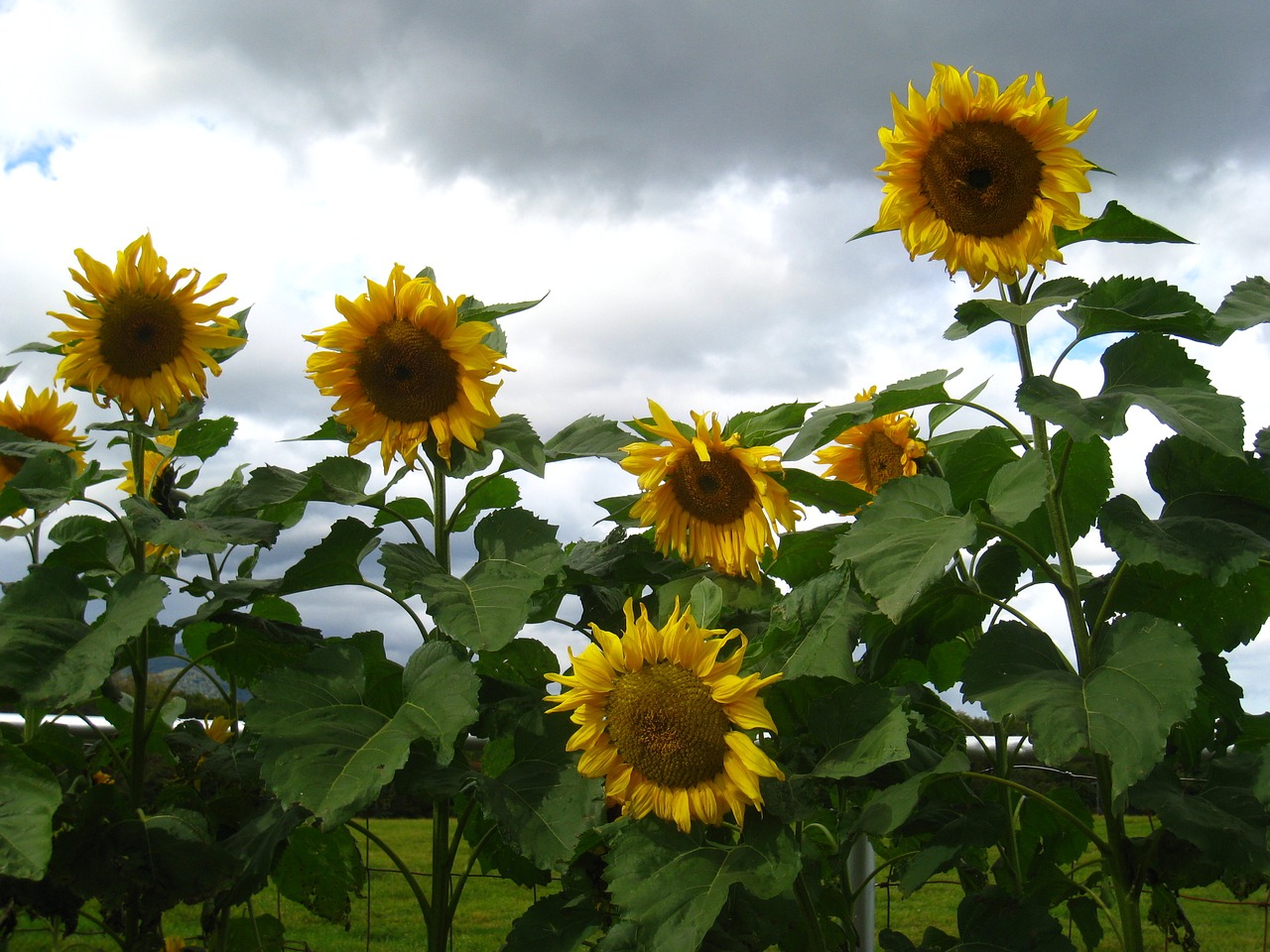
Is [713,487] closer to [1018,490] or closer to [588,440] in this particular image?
[588,440]

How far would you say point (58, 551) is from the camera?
205 centimetres

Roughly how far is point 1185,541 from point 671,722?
78 cm

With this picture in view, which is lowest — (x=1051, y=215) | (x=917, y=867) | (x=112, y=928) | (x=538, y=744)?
(x=112, y=928)

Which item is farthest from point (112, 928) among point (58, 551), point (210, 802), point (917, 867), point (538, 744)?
point (917, 867)

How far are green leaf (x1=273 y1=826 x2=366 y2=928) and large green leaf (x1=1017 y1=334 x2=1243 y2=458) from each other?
5.22ft

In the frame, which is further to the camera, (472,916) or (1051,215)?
(472,916)

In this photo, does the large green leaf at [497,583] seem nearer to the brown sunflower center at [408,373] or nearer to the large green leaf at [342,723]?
the large green leaf at [342,723]

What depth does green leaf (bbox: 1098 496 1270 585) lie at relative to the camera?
1.52m

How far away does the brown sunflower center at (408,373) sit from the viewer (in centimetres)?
200

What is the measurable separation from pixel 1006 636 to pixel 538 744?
754 millimetres

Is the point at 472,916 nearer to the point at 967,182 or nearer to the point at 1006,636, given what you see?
the point at 1006,636

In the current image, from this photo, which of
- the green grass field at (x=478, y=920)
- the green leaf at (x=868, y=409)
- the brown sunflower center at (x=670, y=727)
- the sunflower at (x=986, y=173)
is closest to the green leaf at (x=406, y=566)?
the brown sunflower center at (x=670, y=727)

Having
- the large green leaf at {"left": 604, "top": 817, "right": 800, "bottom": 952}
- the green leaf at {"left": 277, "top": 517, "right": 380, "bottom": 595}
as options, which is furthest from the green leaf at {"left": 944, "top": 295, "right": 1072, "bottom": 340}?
the green leaf at {"left": 277, "top": 517, "right": 380, "bottom": 595}

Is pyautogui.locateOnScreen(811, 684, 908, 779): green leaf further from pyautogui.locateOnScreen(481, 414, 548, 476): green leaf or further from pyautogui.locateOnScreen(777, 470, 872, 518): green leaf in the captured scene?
pyautogui.locateOnScreen(481, 414, 548, 476): green leaf
